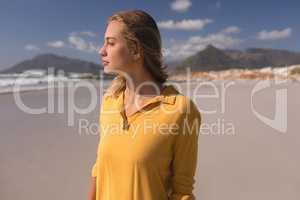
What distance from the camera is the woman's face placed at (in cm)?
126

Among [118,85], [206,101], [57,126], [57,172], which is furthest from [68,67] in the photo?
[118,85]

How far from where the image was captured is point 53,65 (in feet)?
103

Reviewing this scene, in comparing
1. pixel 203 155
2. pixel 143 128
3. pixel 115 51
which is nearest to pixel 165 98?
pixel 143 128

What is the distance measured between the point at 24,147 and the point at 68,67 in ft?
79.5

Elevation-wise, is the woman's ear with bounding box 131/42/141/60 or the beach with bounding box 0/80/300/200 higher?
the woman's ear with bounding box 131/42/141/60

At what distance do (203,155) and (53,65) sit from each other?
28.5 m

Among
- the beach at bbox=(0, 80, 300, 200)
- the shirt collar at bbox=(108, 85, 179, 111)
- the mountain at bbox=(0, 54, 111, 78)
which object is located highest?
the mountain at bbox=(0, 54, 111, 78)

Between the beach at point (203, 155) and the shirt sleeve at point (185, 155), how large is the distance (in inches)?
93.9

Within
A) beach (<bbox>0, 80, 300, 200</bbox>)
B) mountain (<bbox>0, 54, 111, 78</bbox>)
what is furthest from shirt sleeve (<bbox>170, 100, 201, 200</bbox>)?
mountain (<bbox>0, 54, 111, 78</bbox>)

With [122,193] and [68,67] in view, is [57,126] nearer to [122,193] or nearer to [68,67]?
[122,193]

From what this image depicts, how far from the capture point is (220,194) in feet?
11.7

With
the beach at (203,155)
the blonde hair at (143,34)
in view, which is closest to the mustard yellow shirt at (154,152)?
the blonde hair at (143,34)

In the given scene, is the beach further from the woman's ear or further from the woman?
the woman's ear

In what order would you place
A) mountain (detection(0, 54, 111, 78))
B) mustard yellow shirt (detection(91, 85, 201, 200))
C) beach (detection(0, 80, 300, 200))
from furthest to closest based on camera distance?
mountain (detection(0, 54, 111, 78)), beach (detection(0, 80, 300, 200)), mustard yellow shirt (detection(91, 85, 201, 200))
